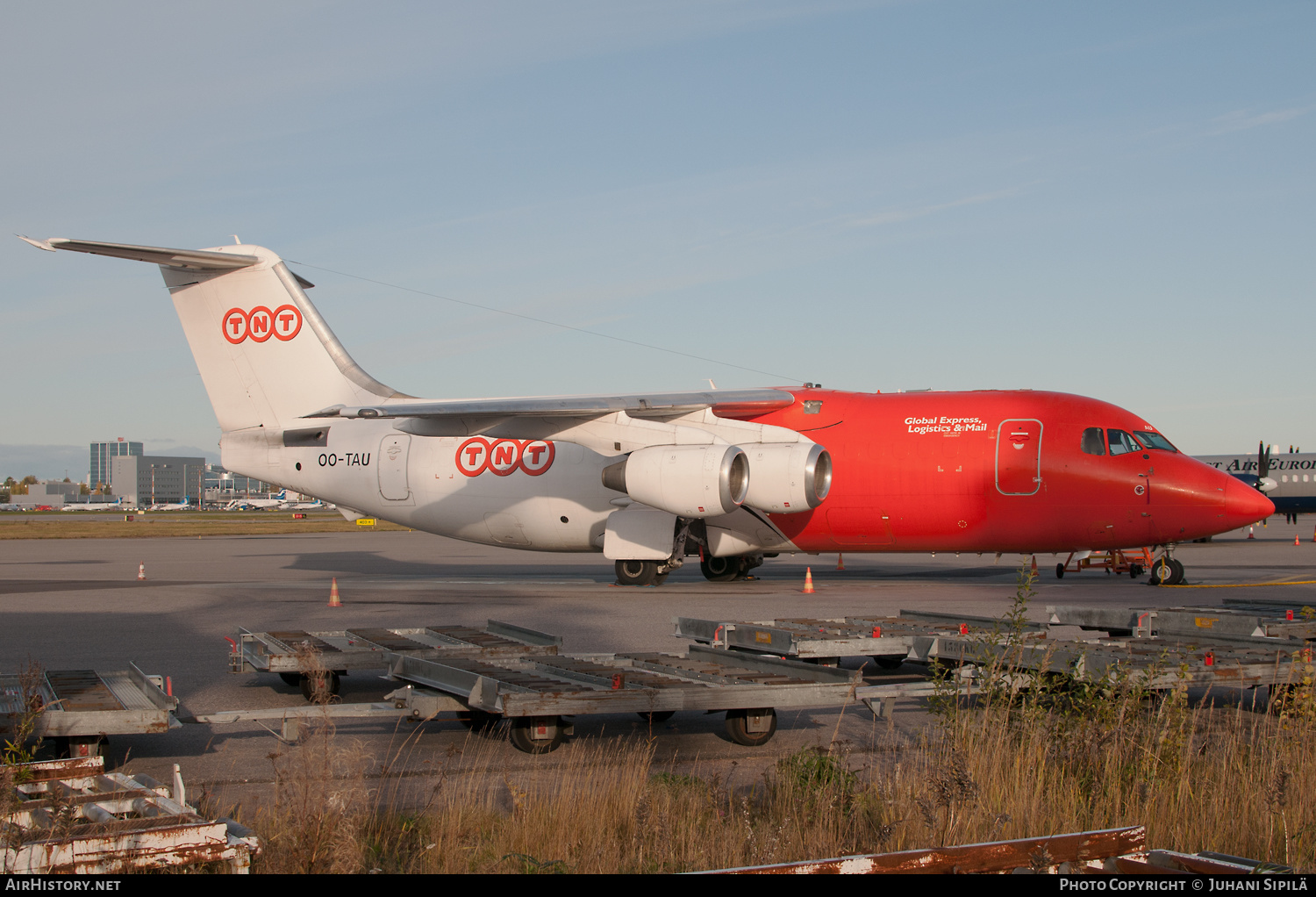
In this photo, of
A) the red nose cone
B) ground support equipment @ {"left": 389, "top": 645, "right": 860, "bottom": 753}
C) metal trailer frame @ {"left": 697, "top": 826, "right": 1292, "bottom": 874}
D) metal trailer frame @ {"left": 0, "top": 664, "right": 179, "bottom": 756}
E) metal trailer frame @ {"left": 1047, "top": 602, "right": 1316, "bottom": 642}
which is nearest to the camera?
metal trailer frame @ {"left": 697, "top": 826, "right": 1292, "bottom": 874}

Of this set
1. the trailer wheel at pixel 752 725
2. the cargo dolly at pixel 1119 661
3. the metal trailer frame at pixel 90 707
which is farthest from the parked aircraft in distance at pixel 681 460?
the metal trailer frame at pixel 90 707

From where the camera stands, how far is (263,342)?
2273 centimetres

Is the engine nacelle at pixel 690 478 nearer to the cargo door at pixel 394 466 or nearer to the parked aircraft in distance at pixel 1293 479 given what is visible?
the cargo door at pixel 394 466

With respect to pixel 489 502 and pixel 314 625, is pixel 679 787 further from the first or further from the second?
pixel 489 502

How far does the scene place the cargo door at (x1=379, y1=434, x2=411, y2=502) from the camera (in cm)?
2250

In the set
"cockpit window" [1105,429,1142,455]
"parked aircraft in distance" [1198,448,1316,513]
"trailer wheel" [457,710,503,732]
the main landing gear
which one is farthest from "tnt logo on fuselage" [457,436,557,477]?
"parked aircraft in distance" [1198,448,1316,513]

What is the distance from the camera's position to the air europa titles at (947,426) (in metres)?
19.0

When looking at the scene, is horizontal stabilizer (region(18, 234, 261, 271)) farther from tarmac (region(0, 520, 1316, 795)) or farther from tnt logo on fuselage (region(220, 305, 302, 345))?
tarmac (region(0, 520, 1316, 795))

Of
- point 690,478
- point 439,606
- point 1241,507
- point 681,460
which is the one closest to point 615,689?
point 690,478

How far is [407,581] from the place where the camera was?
23.6m

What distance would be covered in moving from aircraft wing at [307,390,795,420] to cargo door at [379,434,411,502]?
9.18 feet

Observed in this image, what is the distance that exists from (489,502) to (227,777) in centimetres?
1507

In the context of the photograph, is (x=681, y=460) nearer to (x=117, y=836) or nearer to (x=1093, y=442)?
(x=1093, y=442)

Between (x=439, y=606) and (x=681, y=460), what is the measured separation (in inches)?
182
